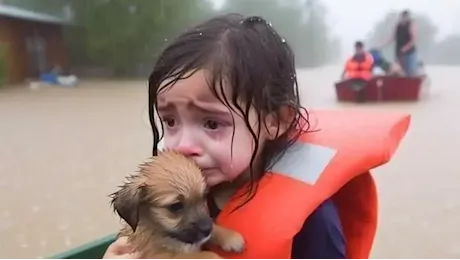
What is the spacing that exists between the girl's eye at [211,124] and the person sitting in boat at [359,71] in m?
6.78

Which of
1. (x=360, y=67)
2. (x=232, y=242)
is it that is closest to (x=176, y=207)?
(x=232, y=242)

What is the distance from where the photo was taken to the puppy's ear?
1093 mm

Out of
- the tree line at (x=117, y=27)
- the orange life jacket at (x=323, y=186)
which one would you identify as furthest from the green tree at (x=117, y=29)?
the orange life jacket at (x=323, y=186)

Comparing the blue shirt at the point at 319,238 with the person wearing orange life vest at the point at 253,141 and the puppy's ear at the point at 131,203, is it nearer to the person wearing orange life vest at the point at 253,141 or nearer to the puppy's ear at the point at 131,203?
the person wearing orange life vest at the point at 253,141

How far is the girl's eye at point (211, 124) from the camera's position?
116cm

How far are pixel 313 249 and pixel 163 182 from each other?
296 millimetres

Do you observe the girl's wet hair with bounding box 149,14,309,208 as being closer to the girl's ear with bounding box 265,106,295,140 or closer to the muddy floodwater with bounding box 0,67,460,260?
the girl's ear with bounding box 265,106,295,140

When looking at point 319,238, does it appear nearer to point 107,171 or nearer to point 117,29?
point 107,171

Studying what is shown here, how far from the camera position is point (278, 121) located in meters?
1.24

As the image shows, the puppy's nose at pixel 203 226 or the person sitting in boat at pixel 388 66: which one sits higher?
the puppy's nose at pixel 203 226

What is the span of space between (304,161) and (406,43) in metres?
7.51

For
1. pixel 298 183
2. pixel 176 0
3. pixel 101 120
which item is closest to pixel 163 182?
pixel 298 183

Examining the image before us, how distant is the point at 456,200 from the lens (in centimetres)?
387

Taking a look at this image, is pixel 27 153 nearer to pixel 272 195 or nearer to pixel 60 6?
pixel 272 195
